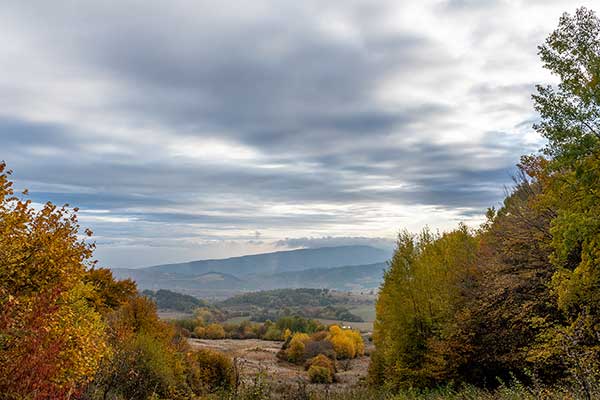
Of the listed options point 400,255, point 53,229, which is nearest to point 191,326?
point 400,255

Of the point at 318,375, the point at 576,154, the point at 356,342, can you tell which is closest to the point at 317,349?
the point at 356,342

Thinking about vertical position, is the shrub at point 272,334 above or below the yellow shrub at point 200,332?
below

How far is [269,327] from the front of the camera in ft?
328

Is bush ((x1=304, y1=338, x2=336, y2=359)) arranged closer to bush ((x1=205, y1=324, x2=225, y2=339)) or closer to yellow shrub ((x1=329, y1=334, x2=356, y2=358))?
yellow shrub ((x1=329, y1=334, x2=356, y2=358))

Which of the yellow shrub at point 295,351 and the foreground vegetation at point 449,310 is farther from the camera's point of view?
the yellow shrub at point 295,351

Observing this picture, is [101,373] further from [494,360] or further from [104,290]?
[104,290]

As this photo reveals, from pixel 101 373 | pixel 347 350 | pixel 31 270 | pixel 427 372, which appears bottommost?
pixel 347 350

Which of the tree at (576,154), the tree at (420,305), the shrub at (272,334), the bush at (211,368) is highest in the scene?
the tree at (576,154)

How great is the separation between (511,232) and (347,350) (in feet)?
204

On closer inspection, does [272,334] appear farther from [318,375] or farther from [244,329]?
[318,375]

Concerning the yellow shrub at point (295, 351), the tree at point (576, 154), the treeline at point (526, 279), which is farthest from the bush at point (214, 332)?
the tree at point (576, 154)

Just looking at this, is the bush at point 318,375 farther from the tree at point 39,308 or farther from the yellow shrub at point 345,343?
the tree at point 39,308

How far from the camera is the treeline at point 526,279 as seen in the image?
589 inches

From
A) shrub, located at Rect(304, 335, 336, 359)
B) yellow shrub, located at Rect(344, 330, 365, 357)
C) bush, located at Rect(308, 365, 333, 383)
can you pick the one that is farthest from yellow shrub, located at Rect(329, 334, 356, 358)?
bush, located at Rect(308, 365, 333, 383)
